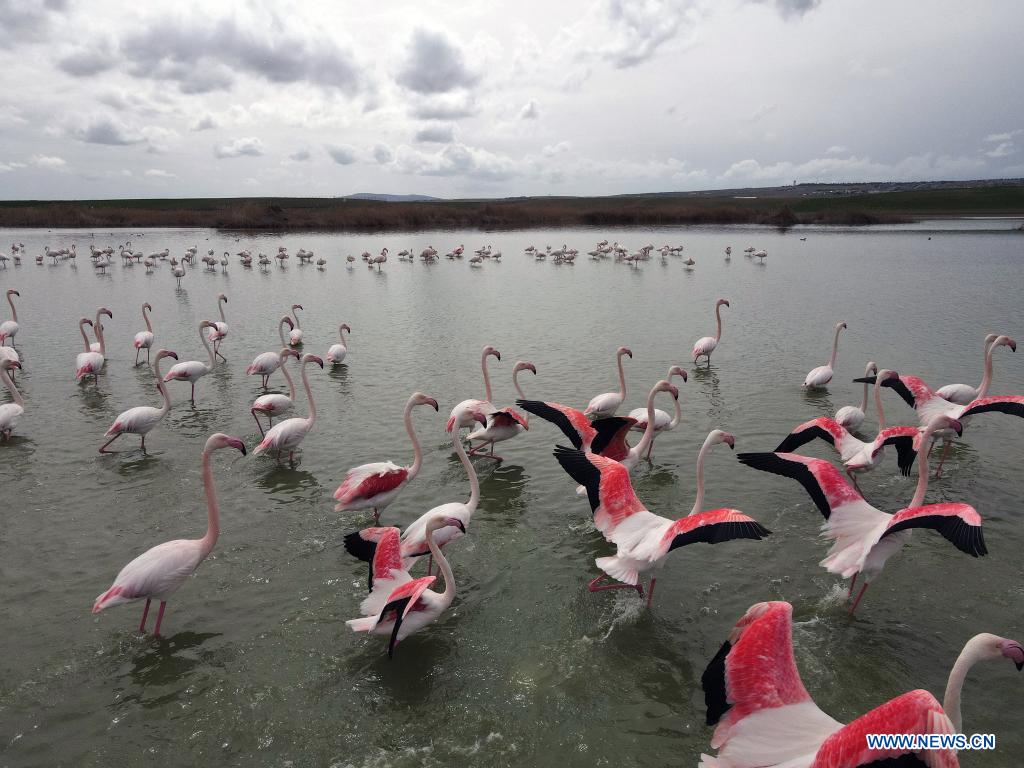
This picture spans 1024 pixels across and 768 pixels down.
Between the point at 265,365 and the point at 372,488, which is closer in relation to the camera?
the point at 372,488

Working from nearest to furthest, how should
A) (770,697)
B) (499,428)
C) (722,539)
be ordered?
(770,697) → (722,539) → (499,428)

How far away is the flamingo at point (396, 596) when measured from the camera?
15.8 ft

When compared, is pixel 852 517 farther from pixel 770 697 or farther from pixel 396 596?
pixel 396 596

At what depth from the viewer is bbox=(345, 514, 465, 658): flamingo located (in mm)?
4805

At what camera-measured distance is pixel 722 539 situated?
4.67 m

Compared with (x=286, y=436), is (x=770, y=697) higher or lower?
lower

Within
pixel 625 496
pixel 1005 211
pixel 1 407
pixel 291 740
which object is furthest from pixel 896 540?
pixel 1005 211

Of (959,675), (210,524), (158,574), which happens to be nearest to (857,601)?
(959,675)

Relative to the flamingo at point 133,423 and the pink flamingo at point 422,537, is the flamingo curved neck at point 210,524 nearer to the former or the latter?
the pink flamingo at point 422,537

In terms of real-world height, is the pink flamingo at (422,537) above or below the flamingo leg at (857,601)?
above

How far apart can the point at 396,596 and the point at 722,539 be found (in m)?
2.59

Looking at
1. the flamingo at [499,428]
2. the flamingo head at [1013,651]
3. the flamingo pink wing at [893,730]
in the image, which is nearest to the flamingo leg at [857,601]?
the flamingo head at [1013,651]

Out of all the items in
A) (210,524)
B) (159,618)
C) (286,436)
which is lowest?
(159,618)

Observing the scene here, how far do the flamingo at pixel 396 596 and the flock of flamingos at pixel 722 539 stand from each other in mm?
13
